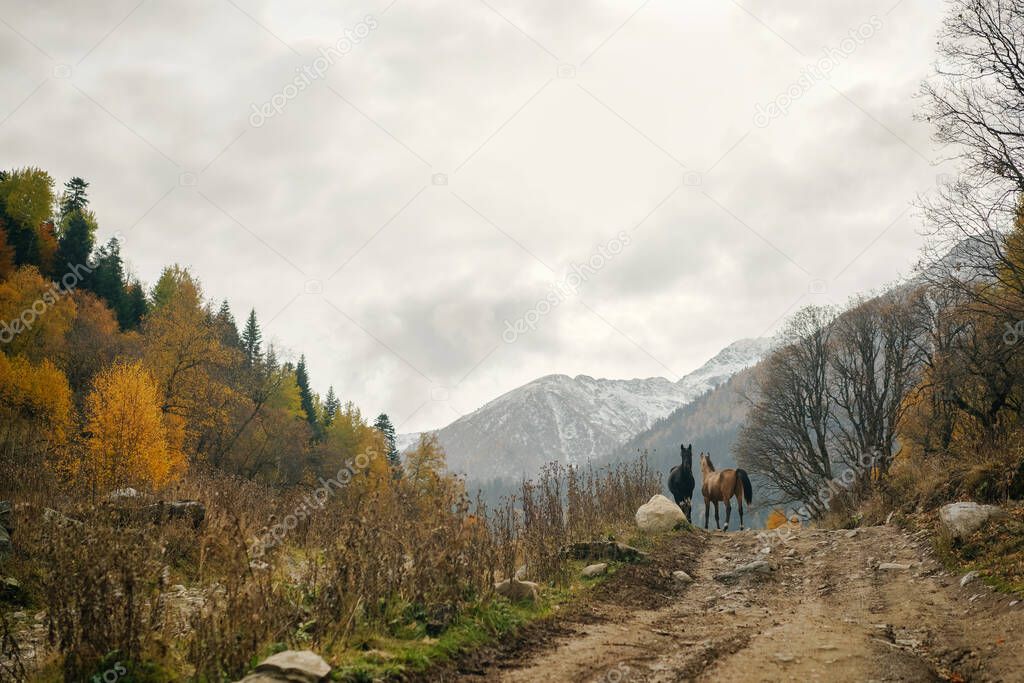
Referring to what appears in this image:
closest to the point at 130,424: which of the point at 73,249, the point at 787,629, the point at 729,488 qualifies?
the point at 729,488

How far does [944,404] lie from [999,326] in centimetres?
291

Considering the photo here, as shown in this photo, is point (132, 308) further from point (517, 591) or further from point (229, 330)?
point (517, 591)

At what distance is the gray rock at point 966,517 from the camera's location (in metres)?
10.1

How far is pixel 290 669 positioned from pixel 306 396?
6563 cm

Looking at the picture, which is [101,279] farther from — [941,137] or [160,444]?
[941,137]

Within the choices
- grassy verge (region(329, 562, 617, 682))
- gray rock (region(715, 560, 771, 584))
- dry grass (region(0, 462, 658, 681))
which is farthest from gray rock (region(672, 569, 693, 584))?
grassy verge (region(329, 562, 617, 682))

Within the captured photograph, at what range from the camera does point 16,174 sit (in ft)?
166

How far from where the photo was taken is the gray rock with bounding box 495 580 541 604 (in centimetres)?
871

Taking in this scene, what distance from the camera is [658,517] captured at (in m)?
15.6

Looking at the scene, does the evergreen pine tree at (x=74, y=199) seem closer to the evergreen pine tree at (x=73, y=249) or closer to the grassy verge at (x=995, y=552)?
the evergreen pine tree at (x=73, y=249)

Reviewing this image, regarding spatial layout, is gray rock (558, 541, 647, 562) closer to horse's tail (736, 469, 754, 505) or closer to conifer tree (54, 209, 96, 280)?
horse's tail (736, 469, 754, 505)

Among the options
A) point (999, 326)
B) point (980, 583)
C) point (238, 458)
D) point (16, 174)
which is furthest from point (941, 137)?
point (16, 174)

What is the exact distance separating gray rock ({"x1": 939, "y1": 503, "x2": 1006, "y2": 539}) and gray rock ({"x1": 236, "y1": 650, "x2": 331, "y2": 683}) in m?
10.3

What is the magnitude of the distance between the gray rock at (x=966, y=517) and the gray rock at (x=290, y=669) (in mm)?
10264
